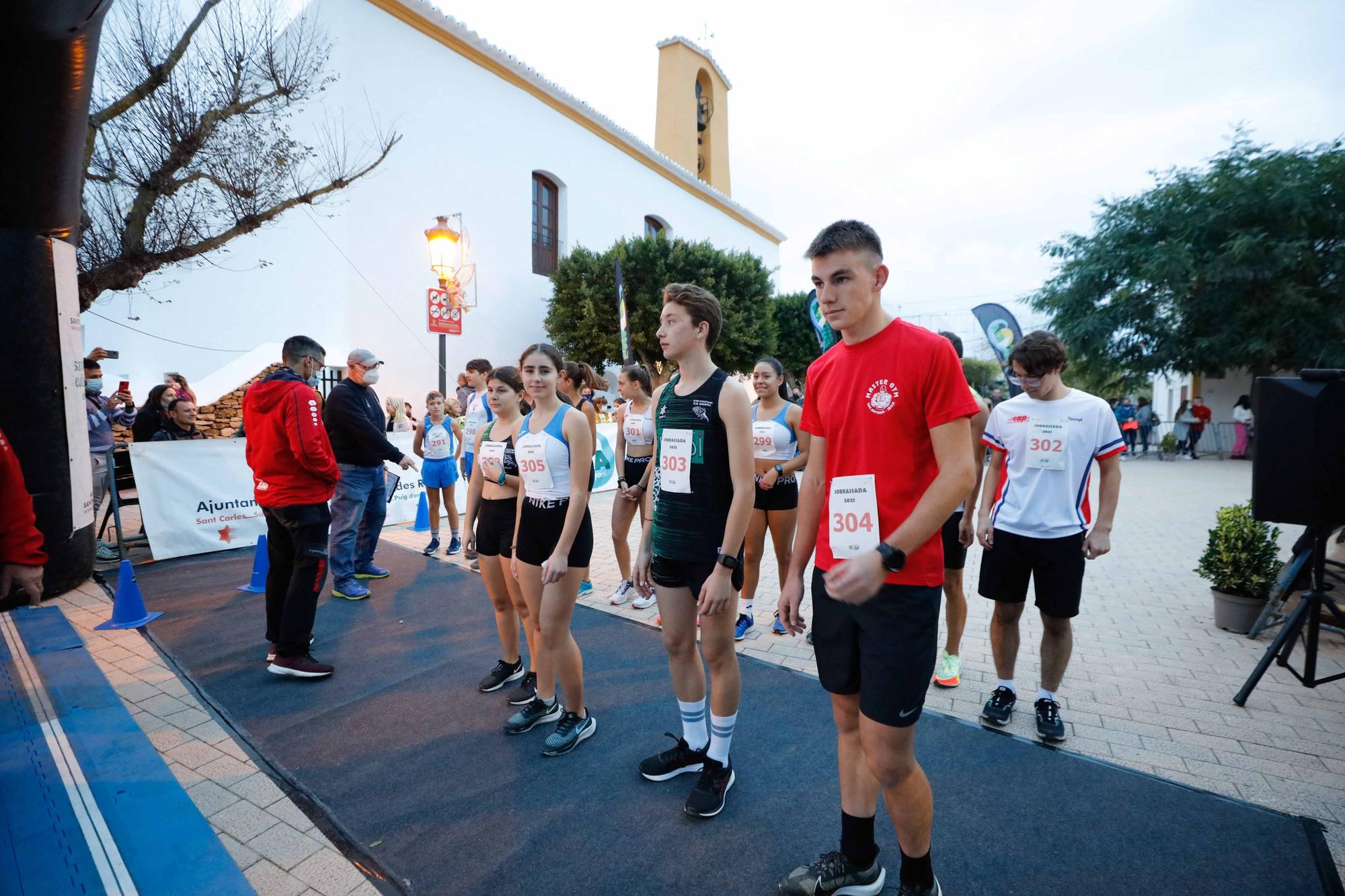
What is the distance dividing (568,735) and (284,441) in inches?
98.7

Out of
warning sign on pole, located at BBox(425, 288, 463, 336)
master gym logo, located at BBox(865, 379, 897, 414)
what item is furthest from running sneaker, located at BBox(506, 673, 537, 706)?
warning sign on pole, located at BBox(425, 288, 463, 336)

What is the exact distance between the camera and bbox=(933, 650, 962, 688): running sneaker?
3781 millimetres

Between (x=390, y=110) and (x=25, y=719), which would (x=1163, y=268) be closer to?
(x=390, y=110)

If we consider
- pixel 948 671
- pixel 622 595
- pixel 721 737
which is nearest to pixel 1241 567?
pixel 948 671

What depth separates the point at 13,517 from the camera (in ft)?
6.37

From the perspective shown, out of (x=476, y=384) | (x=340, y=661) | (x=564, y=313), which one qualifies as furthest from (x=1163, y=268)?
(x=340, y=661)

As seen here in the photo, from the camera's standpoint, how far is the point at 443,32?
15680 mm

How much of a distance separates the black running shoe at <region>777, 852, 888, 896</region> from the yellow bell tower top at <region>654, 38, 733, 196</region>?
34.2 metres

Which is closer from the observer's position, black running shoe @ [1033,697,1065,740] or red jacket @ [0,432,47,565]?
red jacket @ [0,432,47,565]

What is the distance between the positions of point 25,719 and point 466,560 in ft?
14.3

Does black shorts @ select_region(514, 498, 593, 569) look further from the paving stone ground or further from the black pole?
the black pole

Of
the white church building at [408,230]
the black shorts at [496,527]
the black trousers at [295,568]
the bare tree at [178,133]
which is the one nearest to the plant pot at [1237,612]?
the black shorts at [496,527]

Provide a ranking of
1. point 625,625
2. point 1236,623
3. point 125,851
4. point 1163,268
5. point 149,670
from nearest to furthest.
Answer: point 125,851 → point 149,670 → point 1236,623 → point 625,625 → point 1163,268

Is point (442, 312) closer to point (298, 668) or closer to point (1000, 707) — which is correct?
point (298, 668)
